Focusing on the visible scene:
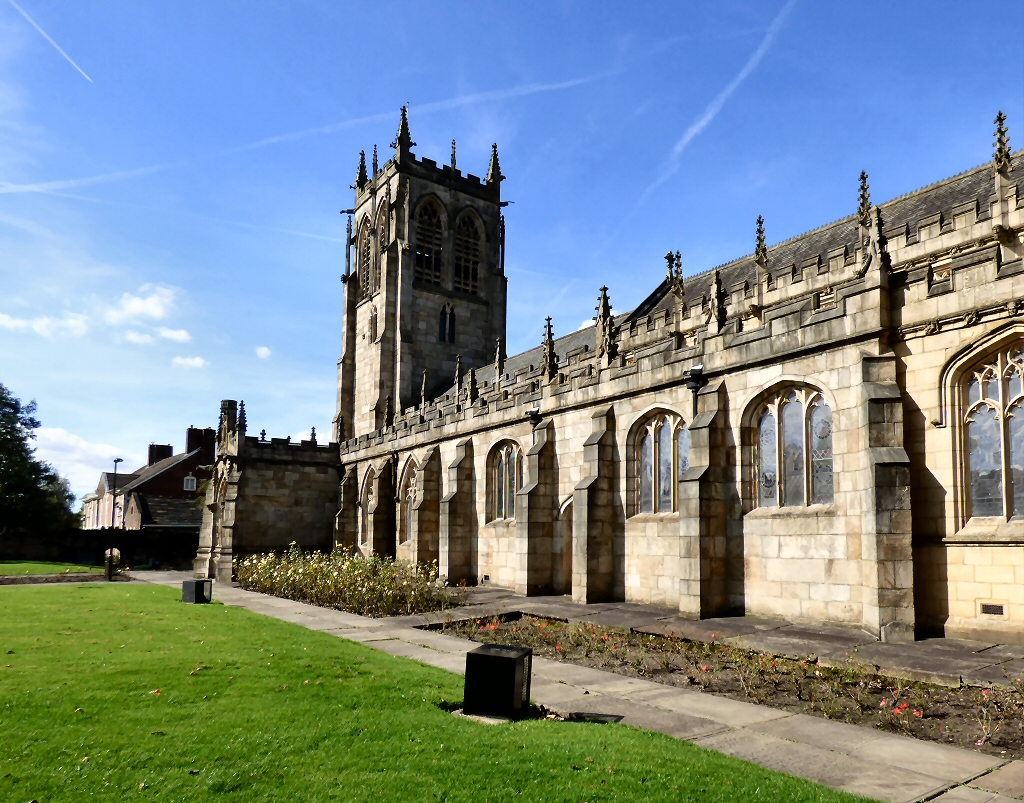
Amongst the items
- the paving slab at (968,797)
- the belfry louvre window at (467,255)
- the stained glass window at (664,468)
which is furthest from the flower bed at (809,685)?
the belfry louvre window at (467,255)

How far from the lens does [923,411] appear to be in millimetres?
13047

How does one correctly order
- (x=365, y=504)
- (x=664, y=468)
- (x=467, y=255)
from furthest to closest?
1. (x=467, y=255)
2. (x=365, y=504)
3. (x=664, y=468)

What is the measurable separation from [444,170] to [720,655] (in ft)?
159

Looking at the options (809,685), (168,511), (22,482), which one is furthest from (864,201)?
(168,511)

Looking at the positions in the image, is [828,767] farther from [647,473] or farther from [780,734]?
[647,473]

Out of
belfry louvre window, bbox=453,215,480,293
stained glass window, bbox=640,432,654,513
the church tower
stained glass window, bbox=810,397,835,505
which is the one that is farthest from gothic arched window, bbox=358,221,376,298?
stained glass window, bbox=810,397,835,505

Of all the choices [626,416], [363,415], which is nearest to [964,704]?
[626,416]

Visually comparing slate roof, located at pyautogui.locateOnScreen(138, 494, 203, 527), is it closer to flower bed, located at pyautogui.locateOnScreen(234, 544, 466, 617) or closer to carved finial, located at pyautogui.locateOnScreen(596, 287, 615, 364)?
flower bed, located at pyautogui.locateOnScreen(234, 544, 466, 617)

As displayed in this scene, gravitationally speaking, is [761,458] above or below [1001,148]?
below

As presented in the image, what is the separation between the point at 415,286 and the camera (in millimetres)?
51750

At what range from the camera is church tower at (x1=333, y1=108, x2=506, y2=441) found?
1986 inches

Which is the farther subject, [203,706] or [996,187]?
[996,187]

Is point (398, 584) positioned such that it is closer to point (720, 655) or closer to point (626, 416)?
point (626, 416)

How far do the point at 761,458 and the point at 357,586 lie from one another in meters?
10.6
